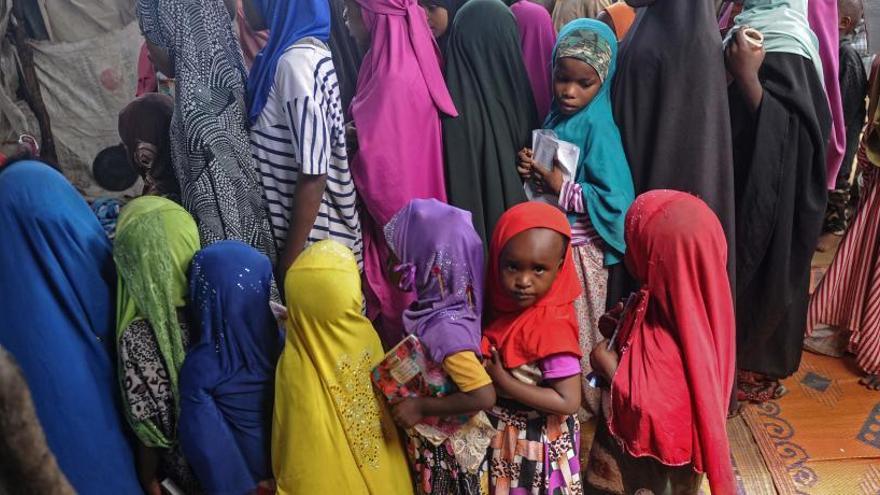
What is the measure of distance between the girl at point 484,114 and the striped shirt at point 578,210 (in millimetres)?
186

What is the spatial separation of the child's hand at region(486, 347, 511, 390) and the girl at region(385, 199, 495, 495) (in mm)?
75

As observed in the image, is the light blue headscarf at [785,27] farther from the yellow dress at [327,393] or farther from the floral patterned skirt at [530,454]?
the yellow dress at [327,393]

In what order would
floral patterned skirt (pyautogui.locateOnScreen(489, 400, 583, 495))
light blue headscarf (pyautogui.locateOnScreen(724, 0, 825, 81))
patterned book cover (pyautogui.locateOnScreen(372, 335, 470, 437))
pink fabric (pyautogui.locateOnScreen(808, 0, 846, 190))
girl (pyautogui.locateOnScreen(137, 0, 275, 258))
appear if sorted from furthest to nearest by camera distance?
pink fabric (pyautogui.locateOnScreen(808, 0, 846, 190))
light blue headscarf (pyautogui.locateOnScreen(724, 0, 825, 81))
girl (pyautogui.locateOnScreen(137, 0, 275, 258))
floral patterned skirt (pyautogui.locateOnScreen(489, 400, 583, 495))
patterned book cover (pyautogui.locateOnScreen(372, 335, 470, 437))

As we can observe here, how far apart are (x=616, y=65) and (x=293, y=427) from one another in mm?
1624

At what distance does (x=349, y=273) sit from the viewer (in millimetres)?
1641

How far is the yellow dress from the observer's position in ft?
5.34

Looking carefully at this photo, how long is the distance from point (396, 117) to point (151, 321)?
966 mm

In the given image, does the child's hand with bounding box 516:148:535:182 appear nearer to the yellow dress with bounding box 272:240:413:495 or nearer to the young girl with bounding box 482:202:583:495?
the young girl with bounding box 482:202:583:495

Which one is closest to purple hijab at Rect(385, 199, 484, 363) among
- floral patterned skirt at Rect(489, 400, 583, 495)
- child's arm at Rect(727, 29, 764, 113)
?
floral patterned skirt at Rect(489, 400, 583, 495)

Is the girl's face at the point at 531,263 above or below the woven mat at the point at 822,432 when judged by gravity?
above

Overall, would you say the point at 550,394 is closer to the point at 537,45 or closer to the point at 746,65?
the point at 746,65

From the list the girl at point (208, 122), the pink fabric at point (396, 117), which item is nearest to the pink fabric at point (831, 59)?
the pink fabric at point (396, 117)

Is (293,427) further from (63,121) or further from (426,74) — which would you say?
(63,121)

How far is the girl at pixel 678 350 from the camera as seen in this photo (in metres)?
1.57
